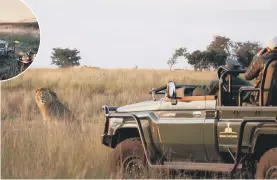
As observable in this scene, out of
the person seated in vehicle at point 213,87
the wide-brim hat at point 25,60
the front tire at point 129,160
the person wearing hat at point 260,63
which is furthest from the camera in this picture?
the wide-brim hat at point 25,60

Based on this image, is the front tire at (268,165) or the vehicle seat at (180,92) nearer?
the front tire at (268,165)

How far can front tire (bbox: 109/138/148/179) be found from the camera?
8617mm

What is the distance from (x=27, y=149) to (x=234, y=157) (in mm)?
3762

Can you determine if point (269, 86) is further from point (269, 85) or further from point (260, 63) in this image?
point (260, 63)

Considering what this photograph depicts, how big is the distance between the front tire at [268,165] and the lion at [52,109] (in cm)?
591

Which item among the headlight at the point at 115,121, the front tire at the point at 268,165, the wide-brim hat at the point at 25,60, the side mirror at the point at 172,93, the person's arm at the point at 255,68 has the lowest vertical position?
the front tire at the point at 268,165

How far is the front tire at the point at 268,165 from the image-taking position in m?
7.64

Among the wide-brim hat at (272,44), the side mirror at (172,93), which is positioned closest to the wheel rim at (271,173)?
the side mirror at (172,93)

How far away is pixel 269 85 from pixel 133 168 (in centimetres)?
205

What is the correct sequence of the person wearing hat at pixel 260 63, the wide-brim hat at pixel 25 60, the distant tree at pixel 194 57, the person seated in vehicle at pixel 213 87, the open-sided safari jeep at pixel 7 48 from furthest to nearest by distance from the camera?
the distant tree at pixel 194 57, the wide-brim hat at pixel 25 60, the open-sided safari jeep at pixel 7 48, the person seated in vehicle at pixel 213 87, the person wearing hat at pixel 260 63

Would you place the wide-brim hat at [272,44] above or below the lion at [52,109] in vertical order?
above

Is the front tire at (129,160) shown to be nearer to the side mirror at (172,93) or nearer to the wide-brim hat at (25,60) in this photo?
the side mirror at (172,93)

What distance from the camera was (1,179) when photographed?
902 centimetres

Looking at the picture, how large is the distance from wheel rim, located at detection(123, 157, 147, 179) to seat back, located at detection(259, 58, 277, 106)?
69.7 inches
